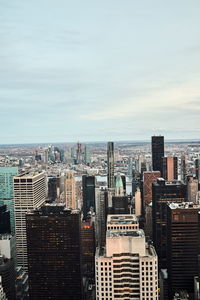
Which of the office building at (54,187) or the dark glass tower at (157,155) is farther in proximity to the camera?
the dark glass tower at (157,155)

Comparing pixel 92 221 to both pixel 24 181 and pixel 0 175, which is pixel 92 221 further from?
pixel 0 175

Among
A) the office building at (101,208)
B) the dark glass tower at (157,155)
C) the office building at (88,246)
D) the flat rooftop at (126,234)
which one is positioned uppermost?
the dark glass tower at (157,155)

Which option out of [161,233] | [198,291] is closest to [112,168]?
→ [161,233]

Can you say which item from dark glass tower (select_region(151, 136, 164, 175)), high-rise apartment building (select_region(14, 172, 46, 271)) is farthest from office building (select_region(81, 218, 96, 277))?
dark glass tower (select_region(151, 136, 164, 175))

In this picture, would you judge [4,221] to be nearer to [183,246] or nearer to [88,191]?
[88,191]

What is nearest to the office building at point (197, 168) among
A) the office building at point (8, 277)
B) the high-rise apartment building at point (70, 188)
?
the high-rise apartment building at point (70, 188)

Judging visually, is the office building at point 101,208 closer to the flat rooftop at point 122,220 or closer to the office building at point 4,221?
the office building at point 4,221

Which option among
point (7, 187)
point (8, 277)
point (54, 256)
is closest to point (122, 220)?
point (54, 256)
